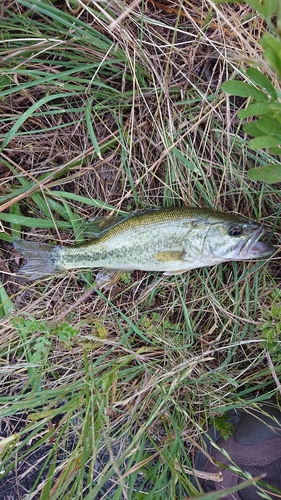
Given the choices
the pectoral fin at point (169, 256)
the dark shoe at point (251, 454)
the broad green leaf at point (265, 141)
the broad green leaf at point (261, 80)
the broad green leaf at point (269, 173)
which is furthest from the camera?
the dark shoe at point (251, 454)

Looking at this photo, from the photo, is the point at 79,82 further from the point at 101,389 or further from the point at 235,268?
the point at 101,389

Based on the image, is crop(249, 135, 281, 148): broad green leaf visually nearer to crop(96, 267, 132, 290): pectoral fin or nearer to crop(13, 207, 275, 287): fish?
crop(13, 207, 275, 287): fish

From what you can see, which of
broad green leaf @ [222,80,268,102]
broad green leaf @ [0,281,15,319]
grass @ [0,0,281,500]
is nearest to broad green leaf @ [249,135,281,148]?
broad green leaf @ [222,80,268,102]

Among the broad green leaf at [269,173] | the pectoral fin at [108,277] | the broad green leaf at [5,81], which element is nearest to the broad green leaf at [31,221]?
the pectoral fin at [108,277]

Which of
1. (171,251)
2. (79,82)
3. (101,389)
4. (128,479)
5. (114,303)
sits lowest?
(128,479)

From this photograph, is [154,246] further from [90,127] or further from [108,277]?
[90,127]

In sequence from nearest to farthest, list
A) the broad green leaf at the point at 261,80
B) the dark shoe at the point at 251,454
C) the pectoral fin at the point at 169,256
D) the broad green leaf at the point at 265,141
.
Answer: the broad green leaf at the point at 261,80 → the broad green leaf at the point at 265,141 → the pectoral fin at the point at 169,256 → the dark shoe at the point at 251,454

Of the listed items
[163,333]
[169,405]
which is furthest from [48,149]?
[169,405]

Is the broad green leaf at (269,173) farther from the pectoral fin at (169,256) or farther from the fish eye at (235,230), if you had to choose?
the pectoral fin at (169,256)

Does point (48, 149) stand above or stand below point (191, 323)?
above
